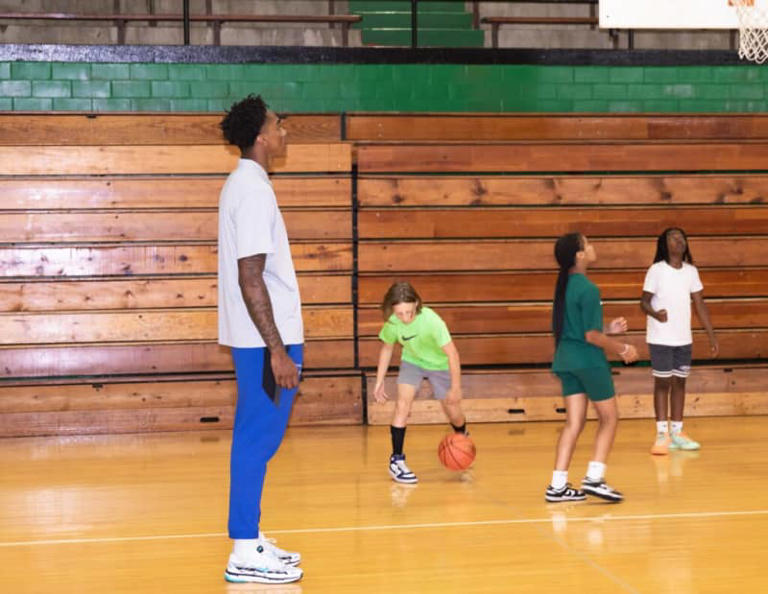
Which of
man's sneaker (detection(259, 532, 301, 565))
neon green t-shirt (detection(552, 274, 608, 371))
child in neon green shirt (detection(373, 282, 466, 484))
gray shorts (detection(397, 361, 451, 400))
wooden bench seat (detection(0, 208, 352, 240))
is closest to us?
man's sneaker (detection(259, 532, 301, 565))

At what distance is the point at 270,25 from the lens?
11594mm

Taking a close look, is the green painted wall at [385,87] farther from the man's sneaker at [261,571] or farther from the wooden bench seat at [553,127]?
the man's sneaker at [261,571]

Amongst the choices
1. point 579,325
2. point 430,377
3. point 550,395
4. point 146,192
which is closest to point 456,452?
point 430,377

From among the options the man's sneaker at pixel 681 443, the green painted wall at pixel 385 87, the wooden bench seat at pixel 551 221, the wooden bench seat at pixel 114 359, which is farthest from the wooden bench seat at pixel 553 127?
the man's sneaker at pixel 681 443

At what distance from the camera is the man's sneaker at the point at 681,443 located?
25.5ft

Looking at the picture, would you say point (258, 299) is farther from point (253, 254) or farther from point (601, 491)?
point (601, 491)

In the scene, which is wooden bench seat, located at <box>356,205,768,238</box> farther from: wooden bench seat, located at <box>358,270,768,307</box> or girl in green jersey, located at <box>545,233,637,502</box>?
girl in green jersey, located at <box>545,233,637,502</box>

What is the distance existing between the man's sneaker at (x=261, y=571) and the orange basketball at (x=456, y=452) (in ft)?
7.45

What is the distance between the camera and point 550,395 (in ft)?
31.0

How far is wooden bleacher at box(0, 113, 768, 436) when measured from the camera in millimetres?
9430

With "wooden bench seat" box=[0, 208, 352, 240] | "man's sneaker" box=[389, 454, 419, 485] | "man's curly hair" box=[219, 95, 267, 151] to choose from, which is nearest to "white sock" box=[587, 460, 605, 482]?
"man's sneaker" box=[389, 454, 419, 485]

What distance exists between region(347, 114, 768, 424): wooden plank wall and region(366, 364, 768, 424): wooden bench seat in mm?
19

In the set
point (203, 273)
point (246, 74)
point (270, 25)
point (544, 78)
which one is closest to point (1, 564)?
point (203, 273)

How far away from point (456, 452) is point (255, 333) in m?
2.60
